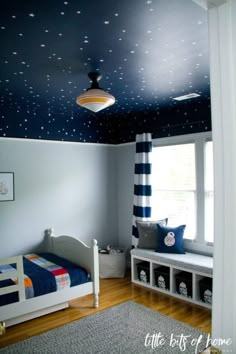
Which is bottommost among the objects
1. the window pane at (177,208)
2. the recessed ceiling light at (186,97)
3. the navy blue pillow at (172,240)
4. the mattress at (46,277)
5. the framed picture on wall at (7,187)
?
the mattress at (46,277)

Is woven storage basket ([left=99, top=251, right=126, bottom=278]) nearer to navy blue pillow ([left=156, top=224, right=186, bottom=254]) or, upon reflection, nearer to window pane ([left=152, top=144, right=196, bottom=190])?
navy blue pillow ([left=156, top=224, right=186, bottom=254])

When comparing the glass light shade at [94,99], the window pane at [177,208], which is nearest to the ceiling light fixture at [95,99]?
the glass light shade at [94,99]

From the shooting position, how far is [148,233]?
387 cm

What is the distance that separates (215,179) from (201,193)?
299 cm

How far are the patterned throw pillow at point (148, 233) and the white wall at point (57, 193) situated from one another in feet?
2.98

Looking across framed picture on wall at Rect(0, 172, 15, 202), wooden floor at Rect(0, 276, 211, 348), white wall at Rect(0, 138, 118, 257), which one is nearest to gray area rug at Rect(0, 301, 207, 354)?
wooden floor at Rect(0, 276, 211, 348)

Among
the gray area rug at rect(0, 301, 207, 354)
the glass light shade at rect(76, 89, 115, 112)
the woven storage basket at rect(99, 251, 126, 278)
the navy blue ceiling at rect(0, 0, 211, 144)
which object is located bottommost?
the gray area rug at rect(0, 301, 207, 354)

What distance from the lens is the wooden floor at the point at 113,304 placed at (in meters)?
2.70

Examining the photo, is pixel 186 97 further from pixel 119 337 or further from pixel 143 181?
pixel 119 337

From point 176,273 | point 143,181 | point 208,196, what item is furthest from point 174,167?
point 176,273

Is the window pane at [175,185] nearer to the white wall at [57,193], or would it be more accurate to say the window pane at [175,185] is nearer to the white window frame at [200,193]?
the white window frame at [200,193]

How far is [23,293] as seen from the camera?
106 inches

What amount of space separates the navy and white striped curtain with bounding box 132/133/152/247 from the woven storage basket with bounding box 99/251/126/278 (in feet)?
1.07

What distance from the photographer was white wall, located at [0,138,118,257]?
3.67 m
